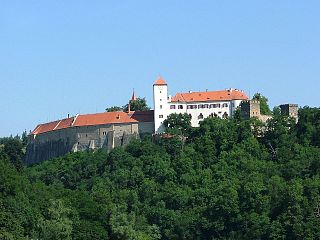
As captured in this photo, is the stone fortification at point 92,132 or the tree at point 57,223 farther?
the stone fortification at point 92,132

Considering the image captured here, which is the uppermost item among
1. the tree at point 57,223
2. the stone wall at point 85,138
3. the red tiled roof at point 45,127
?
the red tiled roof at point 45,127

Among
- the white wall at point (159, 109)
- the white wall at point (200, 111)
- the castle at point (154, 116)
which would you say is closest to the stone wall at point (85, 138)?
the castle at point (154, 116)

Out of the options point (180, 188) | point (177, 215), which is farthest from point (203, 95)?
point (177, 215)

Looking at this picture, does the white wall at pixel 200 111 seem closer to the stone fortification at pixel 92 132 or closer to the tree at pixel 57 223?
the stone fortification at pixel 92 132

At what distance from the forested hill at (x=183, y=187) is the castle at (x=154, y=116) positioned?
1842 mm

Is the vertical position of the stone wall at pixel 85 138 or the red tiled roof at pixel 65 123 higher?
the red tiled roof at pixel 65 123

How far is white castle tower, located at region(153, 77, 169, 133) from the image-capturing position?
97.8 meters

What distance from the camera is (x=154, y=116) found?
98125mm

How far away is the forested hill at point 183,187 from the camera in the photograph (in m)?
67.9

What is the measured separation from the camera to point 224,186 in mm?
80750

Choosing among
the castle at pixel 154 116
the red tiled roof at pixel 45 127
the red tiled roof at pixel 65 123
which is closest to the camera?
the castle at pixel 154 116

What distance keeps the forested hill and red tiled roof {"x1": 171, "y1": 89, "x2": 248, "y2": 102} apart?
132 inches

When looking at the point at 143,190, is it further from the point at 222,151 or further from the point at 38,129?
the point at 38,129

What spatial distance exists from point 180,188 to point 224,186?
272 inches
